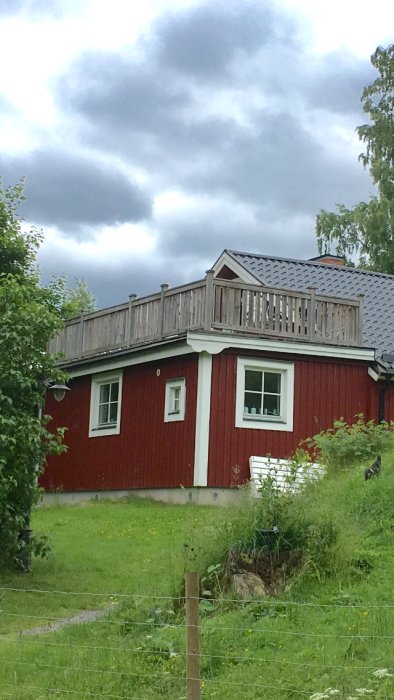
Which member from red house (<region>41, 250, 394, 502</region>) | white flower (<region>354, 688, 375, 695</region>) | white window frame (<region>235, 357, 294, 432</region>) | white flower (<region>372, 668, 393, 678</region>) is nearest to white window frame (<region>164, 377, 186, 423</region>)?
red house (<region>41, 250, 394, 502</region>)

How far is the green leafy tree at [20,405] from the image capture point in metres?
13.5

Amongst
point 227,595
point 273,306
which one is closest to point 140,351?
point 273,306

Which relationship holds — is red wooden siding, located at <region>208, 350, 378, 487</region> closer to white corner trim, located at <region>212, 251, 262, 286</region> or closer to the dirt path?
white corner trim, located at <region>212, 251, 262, 286</region>

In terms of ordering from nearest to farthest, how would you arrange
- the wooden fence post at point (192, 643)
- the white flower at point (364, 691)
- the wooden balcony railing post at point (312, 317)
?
1. the wooden fence post at point (192, 643)
2. the white flower at point (364, 691)
3. the wooden balcony railing post at point (312, 317)

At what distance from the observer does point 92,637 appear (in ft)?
31.9

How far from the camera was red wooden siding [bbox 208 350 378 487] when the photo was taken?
66.4 feet

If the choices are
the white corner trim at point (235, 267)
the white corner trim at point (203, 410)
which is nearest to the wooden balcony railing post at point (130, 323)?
the white corner trim at point (203, 410)

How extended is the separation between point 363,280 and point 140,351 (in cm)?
782

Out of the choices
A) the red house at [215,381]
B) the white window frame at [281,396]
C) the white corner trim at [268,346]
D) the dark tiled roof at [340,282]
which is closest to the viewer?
the white corner trim at [268,346]

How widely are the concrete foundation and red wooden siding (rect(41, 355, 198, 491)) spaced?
0.13m

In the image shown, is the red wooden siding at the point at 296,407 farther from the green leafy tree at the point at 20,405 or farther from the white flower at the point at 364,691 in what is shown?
the white flower at the point at 364,691

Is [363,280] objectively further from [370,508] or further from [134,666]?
[134,666]

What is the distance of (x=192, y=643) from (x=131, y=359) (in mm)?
15764

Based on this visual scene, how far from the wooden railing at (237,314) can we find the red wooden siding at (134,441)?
30.1 inches
